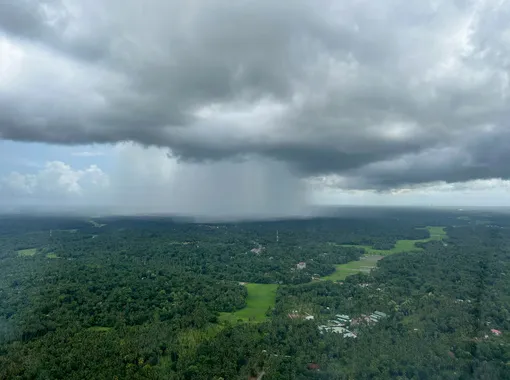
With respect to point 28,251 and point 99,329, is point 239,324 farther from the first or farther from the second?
point 28,251

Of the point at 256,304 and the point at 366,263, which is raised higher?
the point at 366,263

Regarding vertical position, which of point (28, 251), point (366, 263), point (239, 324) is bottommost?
point (239, 324)

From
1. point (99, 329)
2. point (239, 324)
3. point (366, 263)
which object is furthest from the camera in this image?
point (366, 263)

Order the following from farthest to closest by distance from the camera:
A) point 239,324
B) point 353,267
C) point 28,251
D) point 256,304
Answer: point 28,251 < point 353,267 < point 256,304 < point 239,324

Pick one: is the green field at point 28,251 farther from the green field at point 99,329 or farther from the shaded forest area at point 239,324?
the green field at point 99,329

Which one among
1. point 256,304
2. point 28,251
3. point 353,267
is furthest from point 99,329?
point 28,251

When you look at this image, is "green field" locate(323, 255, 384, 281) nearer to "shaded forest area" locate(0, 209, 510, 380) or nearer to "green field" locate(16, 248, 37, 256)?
"shaded forest area" locate(0, 209, 510, 380)

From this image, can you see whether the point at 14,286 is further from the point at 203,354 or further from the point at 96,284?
the point at 203,354
